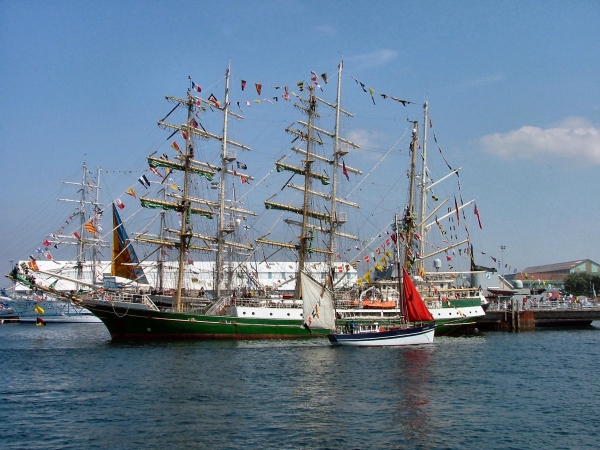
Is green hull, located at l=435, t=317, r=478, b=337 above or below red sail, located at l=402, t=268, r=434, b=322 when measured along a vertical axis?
below

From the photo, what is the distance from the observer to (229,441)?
2302 cm

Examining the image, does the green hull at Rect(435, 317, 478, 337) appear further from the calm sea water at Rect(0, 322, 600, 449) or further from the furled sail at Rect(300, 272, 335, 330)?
the furled sail at Rect(300, 272, 335, 330)

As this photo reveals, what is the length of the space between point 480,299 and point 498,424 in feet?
147

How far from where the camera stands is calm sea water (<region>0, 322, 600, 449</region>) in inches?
933

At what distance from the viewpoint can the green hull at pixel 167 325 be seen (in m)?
58.0

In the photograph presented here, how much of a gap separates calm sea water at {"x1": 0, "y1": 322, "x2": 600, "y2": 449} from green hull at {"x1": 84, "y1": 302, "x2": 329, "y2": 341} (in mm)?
7013

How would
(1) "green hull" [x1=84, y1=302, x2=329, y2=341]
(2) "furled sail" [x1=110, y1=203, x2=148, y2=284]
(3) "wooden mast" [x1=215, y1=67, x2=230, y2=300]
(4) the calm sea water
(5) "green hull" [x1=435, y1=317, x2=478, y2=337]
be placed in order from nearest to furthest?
(4) the calm sea water → (1) "green hull" [x1=84, y1=302, x2=329, y2=341] → (5) "green hull" [x1=435, y1=317, x2=478, y2=337] → (3) "wooden mast" [x1=215, y1=67, x2=230, y2=300] → (2) "furled sail" [x1=110, y1=203, x2=148, y2=284]

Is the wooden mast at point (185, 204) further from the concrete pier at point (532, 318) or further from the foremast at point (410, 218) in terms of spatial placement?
the concrete pier at point (532, 318)

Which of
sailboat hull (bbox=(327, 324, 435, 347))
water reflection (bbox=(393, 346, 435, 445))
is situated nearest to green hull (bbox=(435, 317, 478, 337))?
sailboat hull (bbox=(327, 324, 435, 347))

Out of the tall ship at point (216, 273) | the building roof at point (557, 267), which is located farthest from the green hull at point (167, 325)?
the building roof at point (557, 267)

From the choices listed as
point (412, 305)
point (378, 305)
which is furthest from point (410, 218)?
point (412, 305)

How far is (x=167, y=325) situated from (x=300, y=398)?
99.1 feet

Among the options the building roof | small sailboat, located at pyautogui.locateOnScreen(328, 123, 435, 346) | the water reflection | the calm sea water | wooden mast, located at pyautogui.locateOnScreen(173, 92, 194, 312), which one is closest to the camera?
the calm sea water

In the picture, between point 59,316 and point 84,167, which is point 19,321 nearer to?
point 59,316
